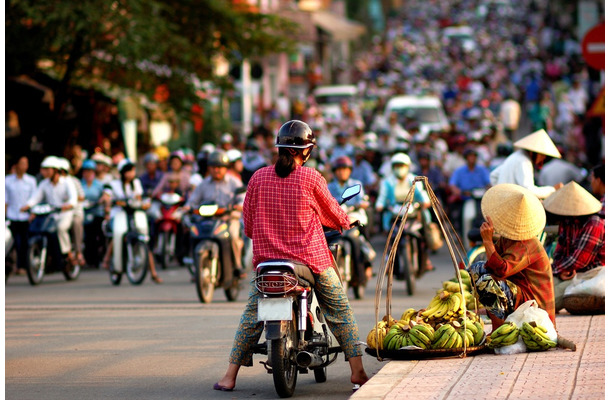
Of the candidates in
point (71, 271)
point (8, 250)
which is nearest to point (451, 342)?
point (71, 271)

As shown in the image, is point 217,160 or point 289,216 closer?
point 289,216

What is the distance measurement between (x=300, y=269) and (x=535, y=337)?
1.80 meters

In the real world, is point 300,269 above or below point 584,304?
above

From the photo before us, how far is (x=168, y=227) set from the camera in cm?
1930

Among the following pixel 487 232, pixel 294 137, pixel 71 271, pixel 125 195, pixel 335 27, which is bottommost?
pixel 71 271

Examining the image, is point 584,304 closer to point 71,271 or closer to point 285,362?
point 285,362

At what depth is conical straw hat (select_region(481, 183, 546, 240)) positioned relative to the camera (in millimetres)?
9039

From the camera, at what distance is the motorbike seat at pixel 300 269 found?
8.04 meters

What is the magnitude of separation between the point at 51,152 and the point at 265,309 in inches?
642

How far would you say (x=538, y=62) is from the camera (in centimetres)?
6319

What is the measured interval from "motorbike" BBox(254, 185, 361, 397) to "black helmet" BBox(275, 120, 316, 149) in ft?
1.39

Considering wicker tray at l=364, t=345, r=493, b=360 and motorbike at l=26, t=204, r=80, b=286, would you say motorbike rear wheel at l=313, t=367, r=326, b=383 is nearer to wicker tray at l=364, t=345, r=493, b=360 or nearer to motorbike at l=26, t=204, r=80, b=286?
wicker tray at l=364, t=345, r=493, b=360

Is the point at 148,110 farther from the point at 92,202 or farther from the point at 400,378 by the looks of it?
the point at 400,378

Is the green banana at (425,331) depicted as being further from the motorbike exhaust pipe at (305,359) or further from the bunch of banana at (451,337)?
the motorbike exhaust pipe at (305,359)
